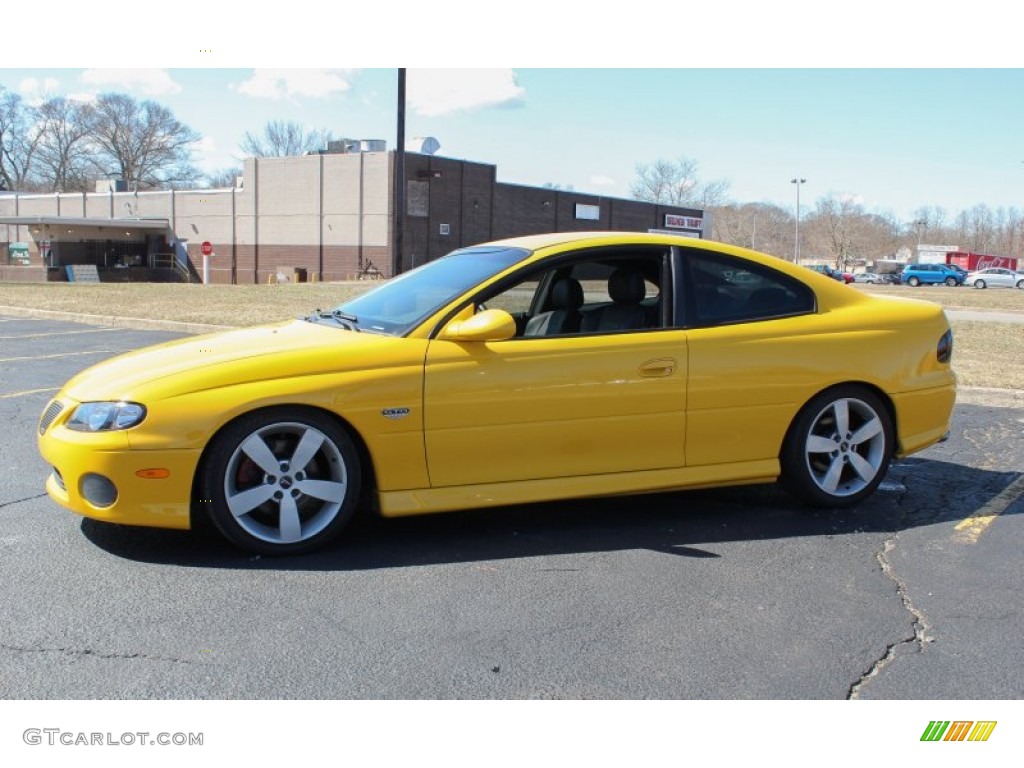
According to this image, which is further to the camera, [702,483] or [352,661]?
[702,483]

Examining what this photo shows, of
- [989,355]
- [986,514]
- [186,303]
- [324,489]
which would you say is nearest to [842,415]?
[986,514]

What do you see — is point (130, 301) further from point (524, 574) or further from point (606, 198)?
point (606, 198)

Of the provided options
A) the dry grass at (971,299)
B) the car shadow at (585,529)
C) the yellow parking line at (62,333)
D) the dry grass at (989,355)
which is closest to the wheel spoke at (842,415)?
the car shadow at (585,529)

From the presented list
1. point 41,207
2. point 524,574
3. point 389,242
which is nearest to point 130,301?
point 524,574

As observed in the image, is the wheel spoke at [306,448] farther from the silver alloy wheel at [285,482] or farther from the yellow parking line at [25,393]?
the yellow parking line at [25,393]

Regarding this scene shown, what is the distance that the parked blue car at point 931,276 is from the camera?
202ft

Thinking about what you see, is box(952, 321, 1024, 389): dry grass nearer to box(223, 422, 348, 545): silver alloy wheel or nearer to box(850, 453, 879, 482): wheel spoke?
box(850, 453, 879, 482): wheel spoke

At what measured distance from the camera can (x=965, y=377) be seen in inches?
376

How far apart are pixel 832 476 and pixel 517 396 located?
75.0 inches

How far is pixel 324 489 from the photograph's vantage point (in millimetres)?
4109

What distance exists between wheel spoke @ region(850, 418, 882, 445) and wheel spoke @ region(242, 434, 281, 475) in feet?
10.0

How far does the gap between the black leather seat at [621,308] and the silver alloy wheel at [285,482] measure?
1.48m

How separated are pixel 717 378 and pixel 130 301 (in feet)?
57.8

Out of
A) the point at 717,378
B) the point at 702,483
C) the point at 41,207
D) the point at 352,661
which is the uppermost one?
the point at 41,207
